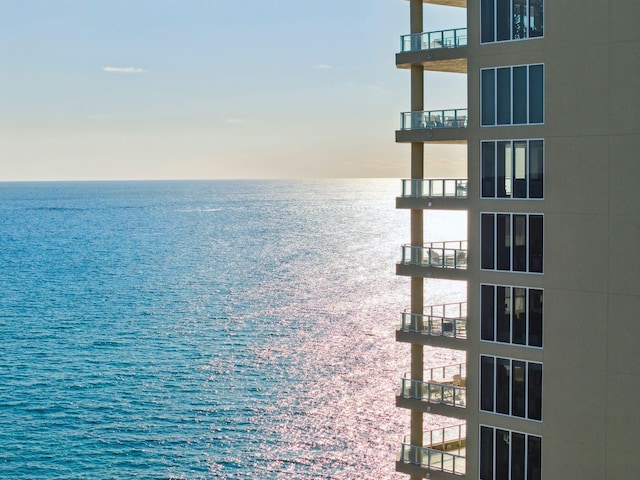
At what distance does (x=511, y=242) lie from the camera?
2792 cm

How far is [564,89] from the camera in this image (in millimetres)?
26500

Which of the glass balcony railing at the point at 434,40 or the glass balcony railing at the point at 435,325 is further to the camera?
the glass balcony railing at the point at 435,325

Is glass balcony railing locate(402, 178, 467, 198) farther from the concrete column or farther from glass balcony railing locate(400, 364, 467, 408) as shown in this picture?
glass balcony railing locate(400, 364, 467, 408)

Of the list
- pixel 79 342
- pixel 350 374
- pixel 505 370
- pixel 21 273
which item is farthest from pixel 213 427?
pixel 21 273

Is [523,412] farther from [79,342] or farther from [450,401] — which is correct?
[79,342]

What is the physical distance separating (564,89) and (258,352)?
60094mm

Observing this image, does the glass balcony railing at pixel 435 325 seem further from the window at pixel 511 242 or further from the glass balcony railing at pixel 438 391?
the window at pixel 511 242

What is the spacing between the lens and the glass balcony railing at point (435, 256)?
95.3ft

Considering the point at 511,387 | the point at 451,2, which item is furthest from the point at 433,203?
the point at 451,2

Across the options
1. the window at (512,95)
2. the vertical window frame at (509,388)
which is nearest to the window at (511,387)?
the vertical window frame at (509,388)

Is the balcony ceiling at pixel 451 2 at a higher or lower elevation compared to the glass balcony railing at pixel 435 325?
higher

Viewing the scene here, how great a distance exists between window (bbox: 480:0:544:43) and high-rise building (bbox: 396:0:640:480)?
0.13ft

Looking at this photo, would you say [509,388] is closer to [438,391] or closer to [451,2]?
[438,391]

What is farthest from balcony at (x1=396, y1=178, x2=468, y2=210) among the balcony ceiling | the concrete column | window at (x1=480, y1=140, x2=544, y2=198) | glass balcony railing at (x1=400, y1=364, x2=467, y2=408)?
the balcony ceiling
